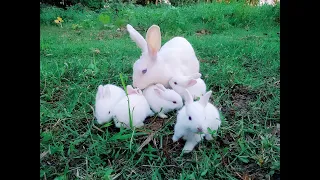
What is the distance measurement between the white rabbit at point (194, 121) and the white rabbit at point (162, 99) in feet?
0.24

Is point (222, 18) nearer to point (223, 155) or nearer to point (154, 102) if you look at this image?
point (154, 102)

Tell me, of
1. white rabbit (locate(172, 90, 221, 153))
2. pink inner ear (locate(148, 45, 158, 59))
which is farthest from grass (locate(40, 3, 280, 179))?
pink inner ear (locate(148, 45, 158, 59))

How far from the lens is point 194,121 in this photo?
976mm

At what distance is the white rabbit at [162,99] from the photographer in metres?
1.10

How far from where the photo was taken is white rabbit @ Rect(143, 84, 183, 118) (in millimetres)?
1104

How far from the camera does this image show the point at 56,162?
3.30 ft

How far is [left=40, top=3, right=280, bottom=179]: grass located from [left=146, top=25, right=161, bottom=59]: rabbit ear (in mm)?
119

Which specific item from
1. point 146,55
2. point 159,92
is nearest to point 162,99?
point 159,92

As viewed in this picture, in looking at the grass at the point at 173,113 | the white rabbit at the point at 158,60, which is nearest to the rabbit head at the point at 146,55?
the white rabbit at the point at 158,60

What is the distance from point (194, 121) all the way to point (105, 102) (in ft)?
0.83
